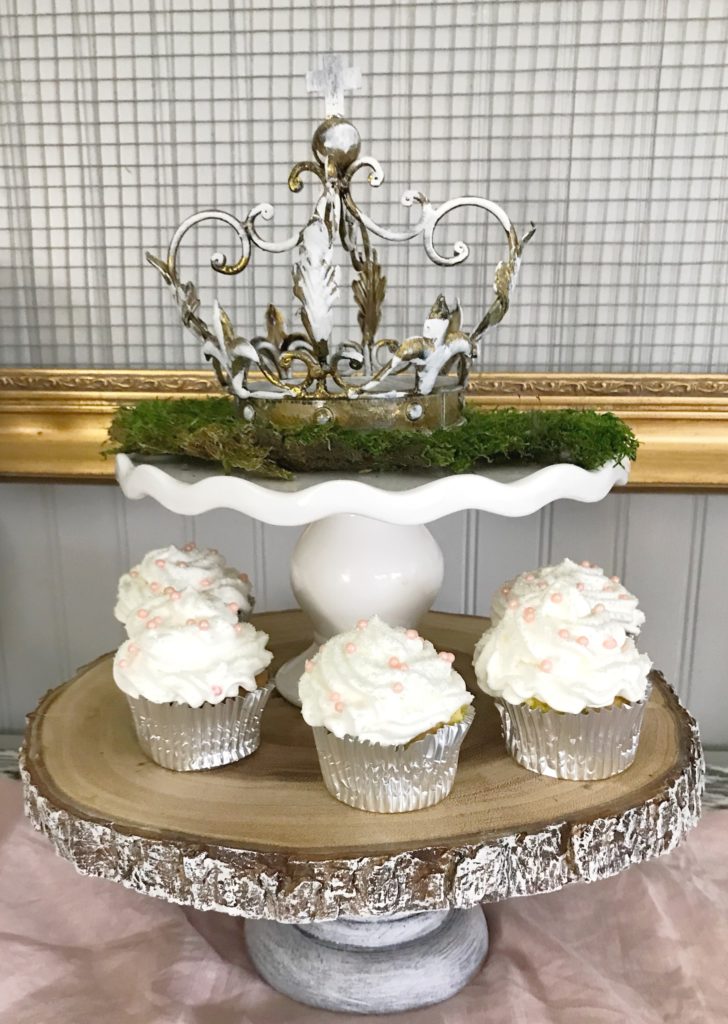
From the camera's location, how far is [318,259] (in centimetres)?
81

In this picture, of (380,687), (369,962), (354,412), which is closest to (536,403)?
(354,412)

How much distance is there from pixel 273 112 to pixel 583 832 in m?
0.96

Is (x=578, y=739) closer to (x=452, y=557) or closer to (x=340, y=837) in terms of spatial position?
(x=340, y=837)

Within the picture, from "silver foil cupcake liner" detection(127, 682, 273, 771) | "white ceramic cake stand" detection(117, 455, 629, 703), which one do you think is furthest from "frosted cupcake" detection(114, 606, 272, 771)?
"white ceramic cake stand" detection(117, 455, 629, 703)

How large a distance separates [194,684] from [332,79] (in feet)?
1.81

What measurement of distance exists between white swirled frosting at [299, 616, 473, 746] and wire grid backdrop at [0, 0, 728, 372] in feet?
1.93

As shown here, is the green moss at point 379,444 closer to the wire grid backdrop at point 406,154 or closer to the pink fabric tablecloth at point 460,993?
the wire grid backdrop at point 406,154

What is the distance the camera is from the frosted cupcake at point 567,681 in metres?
0.76

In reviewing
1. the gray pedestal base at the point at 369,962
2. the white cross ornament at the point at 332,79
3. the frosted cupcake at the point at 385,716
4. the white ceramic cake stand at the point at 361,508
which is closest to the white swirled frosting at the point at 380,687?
the frosted cupcake at the point at 385,716

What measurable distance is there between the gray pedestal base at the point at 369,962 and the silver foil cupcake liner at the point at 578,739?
0.24 metres

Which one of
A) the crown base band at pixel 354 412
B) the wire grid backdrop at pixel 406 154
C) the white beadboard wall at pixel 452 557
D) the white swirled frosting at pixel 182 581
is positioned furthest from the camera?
the white beadboard wall at pixel 452 557

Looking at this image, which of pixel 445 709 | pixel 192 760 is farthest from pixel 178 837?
pixel 445 709

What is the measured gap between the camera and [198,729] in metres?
0.81

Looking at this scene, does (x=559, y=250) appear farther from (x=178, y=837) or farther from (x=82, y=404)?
(x=178, y=837)
